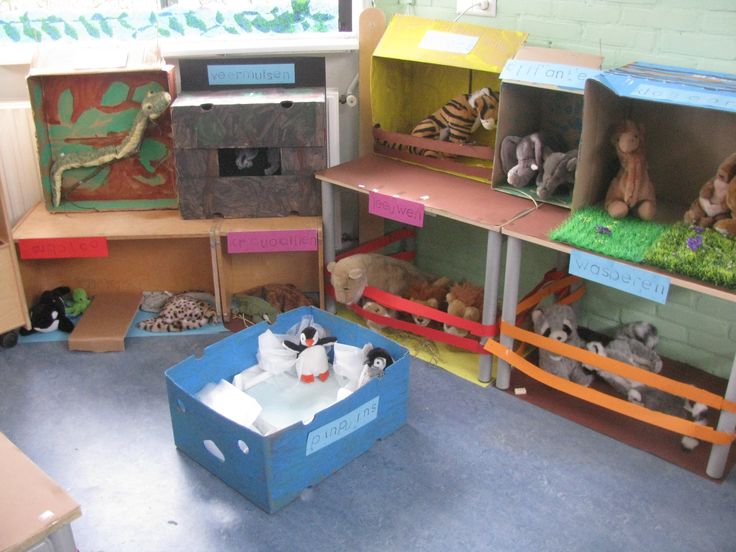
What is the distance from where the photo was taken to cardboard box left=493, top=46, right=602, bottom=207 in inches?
86.2

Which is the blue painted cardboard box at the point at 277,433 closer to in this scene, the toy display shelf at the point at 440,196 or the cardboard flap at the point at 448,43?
the toy display shelf at the point at 440,196

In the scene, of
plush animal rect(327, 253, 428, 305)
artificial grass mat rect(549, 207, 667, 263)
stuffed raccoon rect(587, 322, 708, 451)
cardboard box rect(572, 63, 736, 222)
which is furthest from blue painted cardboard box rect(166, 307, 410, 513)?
cardboard box rect(572, 63, 736, 222)

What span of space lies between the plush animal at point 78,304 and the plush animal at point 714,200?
209 centimetres

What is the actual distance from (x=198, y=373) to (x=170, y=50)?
4.15 ft

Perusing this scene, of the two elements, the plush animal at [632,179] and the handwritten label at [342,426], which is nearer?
the handwritten label at [342,426]

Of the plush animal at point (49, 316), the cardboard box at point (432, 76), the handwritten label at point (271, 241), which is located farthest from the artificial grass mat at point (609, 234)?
the plush animal at point (49, 316)

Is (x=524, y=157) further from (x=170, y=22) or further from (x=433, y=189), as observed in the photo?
(x=170, y=22)

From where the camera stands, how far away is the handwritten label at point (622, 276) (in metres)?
1.94

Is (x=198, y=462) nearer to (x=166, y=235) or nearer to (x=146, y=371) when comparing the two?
(x=146, y=371)

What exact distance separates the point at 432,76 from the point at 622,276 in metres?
1.23

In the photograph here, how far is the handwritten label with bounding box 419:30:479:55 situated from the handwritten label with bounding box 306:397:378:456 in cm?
117

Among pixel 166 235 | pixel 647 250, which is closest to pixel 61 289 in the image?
pixel 166 235

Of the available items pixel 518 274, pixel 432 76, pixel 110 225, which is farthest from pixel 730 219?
pixel 110 225

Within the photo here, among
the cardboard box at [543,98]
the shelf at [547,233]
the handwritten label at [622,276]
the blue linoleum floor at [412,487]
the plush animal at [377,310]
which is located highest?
the cardboard box at [543,98]
